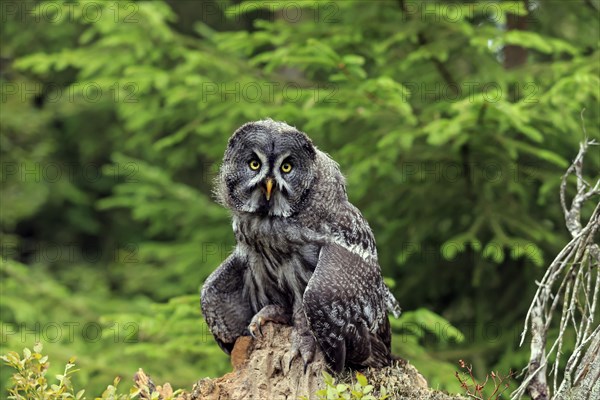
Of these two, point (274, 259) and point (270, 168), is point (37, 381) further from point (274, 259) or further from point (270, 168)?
point (270, 168)

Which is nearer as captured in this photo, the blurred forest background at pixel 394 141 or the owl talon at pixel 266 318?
the owl talon at pixel 266 318

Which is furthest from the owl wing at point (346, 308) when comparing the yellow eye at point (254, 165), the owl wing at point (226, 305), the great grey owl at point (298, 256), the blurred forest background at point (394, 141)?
the blurred forest background at point (394, 141)

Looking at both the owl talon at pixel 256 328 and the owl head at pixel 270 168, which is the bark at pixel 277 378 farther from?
the owl head at pixel 270 168

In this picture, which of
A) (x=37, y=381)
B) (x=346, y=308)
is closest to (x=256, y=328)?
(x=346, y=308)

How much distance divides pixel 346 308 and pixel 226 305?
81 centimetres

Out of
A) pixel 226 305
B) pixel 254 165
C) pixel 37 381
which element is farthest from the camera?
pixel 226 305

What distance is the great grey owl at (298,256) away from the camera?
14.3 feet

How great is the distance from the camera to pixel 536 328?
4562 millimetres

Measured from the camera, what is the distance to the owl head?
4395 mm

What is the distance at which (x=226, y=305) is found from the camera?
4863 millimetres

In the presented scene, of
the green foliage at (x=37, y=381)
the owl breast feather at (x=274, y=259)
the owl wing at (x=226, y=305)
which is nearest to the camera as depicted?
the green foliage at (x=37, y=381)

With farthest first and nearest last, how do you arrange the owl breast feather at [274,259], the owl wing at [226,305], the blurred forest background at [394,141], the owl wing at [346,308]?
the blurred forest background at [394,141] < the owl wing at [226,305] < the owl breast feather at [274,259] < the owl wing at [346,308]

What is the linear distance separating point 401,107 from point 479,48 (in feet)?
3.67

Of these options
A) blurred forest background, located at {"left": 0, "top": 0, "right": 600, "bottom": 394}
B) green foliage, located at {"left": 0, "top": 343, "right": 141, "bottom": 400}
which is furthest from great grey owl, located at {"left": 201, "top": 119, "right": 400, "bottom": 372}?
blurred forest background, located at {"left": 0, "top": 0, "right": 600, "bottom": 394}
